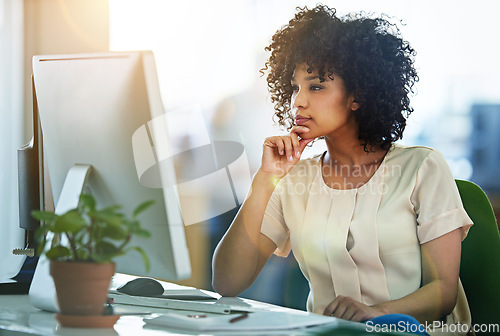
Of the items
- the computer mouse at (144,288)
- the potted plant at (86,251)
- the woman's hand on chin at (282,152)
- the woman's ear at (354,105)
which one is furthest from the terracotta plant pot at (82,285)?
the woman's ear at (354,105)

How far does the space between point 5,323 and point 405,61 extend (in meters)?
1.12

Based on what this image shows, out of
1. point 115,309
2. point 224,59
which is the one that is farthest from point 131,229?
point 224,59

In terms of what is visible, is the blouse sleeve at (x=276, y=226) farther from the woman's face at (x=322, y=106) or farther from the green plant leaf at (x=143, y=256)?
the green plant leaf at (x=143, y=256)

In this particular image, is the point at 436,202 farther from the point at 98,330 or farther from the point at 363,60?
the point at 98,330

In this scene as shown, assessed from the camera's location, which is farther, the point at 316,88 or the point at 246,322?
the point at 316,88

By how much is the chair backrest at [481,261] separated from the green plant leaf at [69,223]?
881 mm

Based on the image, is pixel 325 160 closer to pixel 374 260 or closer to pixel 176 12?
pixel 374 260

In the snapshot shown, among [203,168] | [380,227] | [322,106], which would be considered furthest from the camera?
[203,168]

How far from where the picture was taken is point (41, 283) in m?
0.93

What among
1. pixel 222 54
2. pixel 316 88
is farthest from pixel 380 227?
pixel 222 54

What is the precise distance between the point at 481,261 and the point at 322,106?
1.71ft

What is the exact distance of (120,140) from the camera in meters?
0.87

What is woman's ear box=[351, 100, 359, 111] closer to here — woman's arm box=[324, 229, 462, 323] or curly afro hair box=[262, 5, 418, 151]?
curly afro hair box=[262, 5, 418, 151]

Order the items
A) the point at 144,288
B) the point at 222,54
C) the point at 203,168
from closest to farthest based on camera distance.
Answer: the point at 144,288 → the point at 203,168 → the point at 222,54
